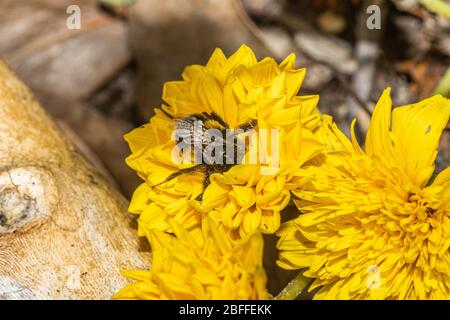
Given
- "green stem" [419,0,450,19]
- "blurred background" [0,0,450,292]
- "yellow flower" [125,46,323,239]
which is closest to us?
"yellow flower" [125,46,323,239]

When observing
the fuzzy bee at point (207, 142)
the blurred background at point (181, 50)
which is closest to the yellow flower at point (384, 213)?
the fuzzy bee at point (207, 142)

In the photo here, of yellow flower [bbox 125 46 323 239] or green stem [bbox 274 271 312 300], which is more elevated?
yellow flower [bbox 125 46 323 239]

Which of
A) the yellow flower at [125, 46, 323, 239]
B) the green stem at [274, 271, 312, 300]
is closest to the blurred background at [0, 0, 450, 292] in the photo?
the yellow flower at [125, 46, 323, 239]

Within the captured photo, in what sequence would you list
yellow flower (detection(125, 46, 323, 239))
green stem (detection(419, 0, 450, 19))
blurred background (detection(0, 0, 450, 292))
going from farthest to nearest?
blurred background (detection(0, 0, 450, 292))
green stem (detection(419, 0, 450, 19))
yellow flower (detection(125, 46, 323, 239))

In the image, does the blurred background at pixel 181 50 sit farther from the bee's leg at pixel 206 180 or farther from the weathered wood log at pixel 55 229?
the bee's leg at pixel 206 180

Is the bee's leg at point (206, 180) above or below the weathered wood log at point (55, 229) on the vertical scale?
above

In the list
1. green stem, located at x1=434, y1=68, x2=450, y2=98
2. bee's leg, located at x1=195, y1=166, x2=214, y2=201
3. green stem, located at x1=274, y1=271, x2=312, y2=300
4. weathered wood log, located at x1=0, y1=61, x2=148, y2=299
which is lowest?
green stem, located at x1=274, y1=271, x2=312, y2=300

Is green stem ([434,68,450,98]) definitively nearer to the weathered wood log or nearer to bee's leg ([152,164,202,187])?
bee's leg ([152,164,202,187])

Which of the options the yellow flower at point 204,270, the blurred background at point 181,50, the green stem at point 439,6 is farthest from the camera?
the blurred background at point 181,50
